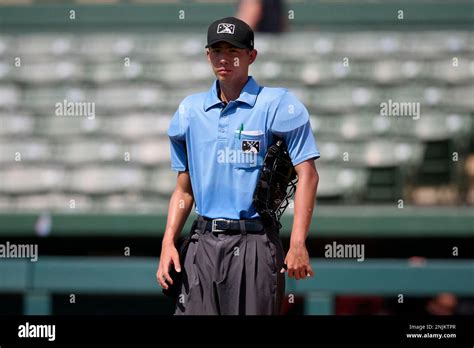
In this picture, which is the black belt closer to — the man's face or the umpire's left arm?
the umpire's left arm

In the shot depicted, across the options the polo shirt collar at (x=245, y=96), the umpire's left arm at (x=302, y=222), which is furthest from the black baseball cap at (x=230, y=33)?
the umpire's left arm at (x=302, y=222)

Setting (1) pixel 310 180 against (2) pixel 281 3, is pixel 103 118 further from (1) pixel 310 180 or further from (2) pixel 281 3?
(1) pixel 310 180

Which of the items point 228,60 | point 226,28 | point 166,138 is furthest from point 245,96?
point 166,138

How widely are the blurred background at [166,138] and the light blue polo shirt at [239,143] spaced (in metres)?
2.44

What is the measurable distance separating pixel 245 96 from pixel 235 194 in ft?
1.27

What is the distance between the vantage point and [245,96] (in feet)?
12.9

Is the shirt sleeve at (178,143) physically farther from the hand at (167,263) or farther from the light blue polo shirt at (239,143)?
the hand at (167,263)

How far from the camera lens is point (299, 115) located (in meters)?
3.90

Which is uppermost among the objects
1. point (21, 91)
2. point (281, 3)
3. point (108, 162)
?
point (281, 3)

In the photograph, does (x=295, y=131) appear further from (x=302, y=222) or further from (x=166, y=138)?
(x=166, y=138)

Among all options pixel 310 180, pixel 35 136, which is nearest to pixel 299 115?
pixel 310 180

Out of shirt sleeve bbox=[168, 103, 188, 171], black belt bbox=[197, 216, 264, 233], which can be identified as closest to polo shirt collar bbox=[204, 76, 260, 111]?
shirt sleeve bbox=[168, 103, 188, 171]

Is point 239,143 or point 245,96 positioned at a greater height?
point 245,96

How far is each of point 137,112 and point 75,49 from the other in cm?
72
